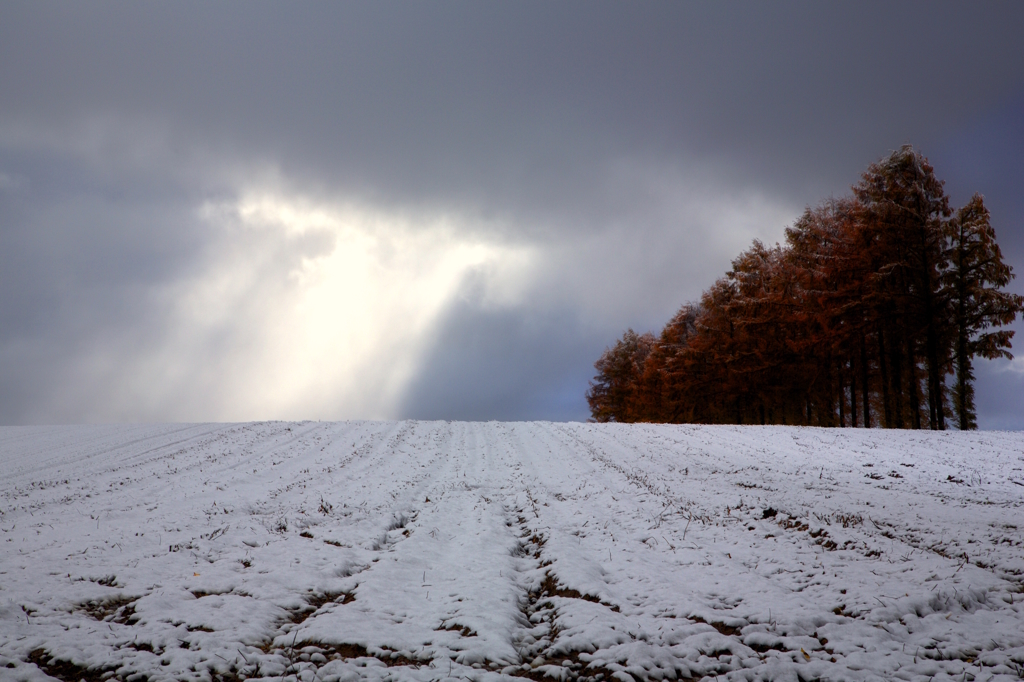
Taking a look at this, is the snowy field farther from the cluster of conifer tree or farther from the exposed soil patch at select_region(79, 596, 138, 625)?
the cluster of conifer tree

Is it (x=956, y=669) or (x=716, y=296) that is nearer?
(x=956, y=669)

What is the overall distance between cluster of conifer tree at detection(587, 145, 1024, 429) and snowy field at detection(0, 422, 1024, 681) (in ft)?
37.9

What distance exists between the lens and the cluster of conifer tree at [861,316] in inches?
893

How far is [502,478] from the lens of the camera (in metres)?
13.1

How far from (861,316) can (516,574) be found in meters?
24.2

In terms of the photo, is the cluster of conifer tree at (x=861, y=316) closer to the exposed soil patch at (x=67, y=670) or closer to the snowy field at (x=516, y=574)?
the snowy field at (x=516, y=574)

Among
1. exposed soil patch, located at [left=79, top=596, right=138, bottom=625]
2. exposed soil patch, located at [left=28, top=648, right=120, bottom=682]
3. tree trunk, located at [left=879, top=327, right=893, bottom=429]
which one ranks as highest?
tree trunk, located at [left=879, top=327, right=893, bottom=429]

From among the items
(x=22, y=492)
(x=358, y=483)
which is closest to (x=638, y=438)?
(x=358, y=483)

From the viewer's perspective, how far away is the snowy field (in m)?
4.50

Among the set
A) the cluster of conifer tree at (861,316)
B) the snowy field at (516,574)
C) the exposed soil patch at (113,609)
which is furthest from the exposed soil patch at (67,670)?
the cluster of conifer tree at (861,316)

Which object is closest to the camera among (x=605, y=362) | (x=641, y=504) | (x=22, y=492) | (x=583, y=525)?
(x=583, y=525)

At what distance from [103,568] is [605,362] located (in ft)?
145

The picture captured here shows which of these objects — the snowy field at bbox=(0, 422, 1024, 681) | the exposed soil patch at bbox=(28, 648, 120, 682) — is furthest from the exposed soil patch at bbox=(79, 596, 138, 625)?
the exposed soil patch at bbox=(28, 648, 120, 682)

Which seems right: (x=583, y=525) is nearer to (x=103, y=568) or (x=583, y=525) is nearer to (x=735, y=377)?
(x=103, y=568)
